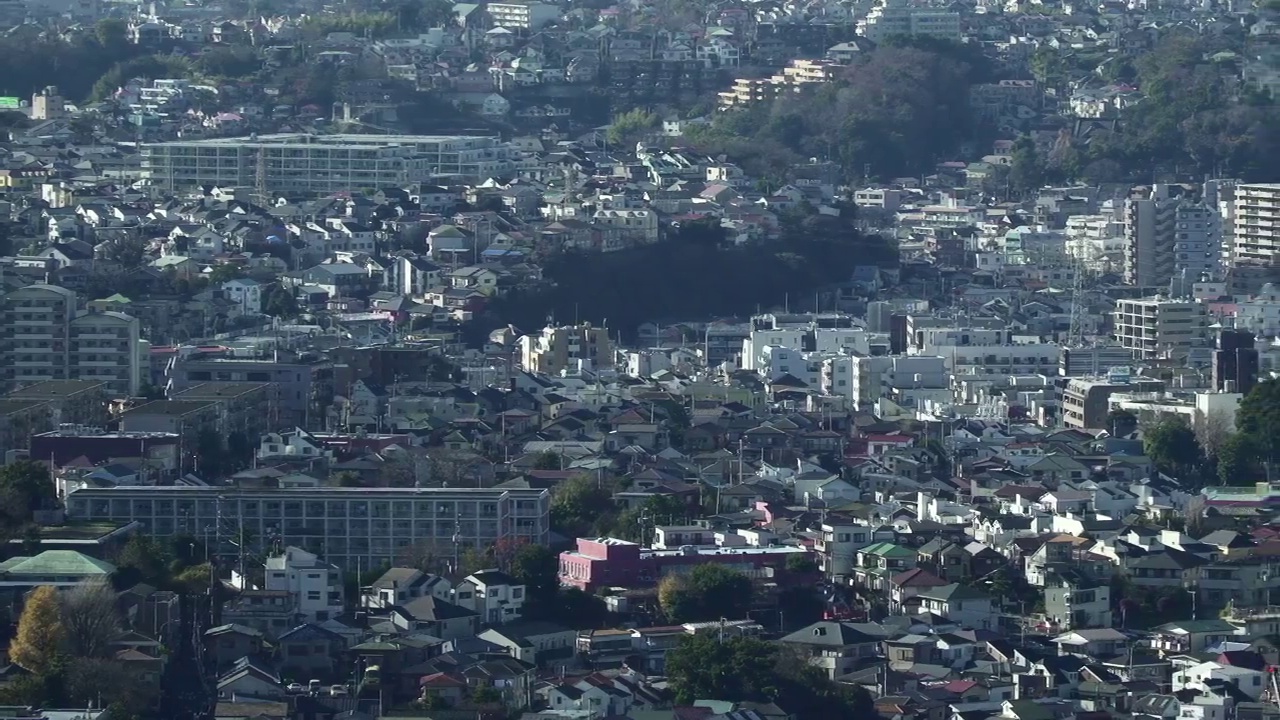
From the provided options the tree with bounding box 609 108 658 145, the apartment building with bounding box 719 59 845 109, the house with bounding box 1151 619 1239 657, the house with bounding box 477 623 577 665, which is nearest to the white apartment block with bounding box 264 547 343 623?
the house with bounding box 477 623 577 665

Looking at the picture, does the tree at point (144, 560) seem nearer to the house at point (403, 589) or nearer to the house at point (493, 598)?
the house at point (403, 589)

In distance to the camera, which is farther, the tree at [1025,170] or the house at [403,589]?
the tree at [1025,170]

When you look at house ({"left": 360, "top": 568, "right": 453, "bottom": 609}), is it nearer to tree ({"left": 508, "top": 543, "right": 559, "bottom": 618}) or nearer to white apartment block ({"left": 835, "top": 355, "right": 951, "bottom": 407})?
tree ({"left": 508, "top": 543, "right": 559, "bottom": 618})

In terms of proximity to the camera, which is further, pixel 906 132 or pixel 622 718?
pixel 906 132

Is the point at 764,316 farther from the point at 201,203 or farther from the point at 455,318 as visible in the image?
the point at 201,203

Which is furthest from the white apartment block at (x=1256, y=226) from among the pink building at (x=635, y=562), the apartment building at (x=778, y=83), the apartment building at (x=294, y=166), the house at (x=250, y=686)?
the house at (x=250, y=686)

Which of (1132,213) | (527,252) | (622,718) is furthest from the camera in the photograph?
(1132,213)

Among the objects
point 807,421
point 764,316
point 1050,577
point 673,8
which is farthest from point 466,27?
point 1050,577
